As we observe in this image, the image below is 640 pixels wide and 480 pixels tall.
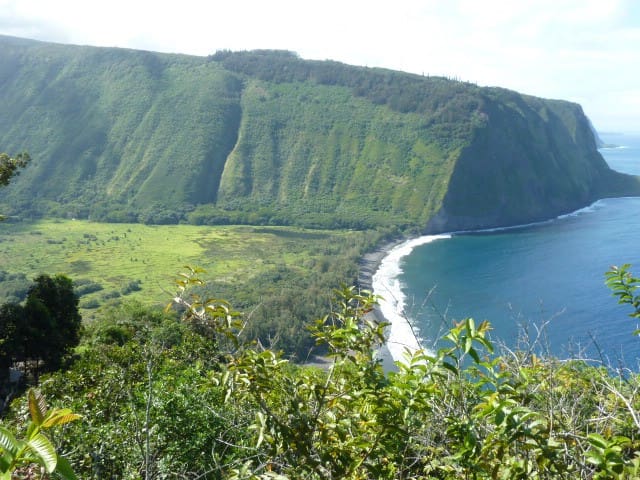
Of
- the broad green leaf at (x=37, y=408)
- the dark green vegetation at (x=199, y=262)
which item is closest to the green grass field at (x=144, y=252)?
the dark green vegetation at (x=199, y=262)

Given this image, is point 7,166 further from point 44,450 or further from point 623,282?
point 44,450

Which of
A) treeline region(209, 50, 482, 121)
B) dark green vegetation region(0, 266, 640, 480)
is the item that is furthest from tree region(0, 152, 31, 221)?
treeline region(209, 50, 482, 121)

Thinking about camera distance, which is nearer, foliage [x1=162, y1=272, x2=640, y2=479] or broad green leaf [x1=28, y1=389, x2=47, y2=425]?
broad green leaf [x1=28, y1=389, x2=47, y2=425]

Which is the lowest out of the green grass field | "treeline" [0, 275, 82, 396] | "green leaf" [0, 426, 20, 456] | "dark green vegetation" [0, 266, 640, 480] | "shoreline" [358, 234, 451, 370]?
the green grass field

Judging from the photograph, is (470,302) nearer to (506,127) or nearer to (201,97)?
(506,127)

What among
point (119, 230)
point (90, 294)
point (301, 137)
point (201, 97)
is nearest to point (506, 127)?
point (301, 137)

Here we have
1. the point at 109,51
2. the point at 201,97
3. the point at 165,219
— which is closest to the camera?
the point at 165,219

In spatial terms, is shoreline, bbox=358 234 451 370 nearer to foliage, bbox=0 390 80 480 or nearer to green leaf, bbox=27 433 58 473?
foliage, bbox=0 390 80 480
